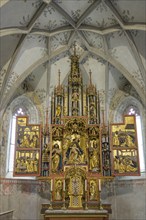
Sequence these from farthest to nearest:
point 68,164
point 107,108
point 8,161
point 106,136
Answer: point 107,108, point 8,161, point 106,136, point 68,164

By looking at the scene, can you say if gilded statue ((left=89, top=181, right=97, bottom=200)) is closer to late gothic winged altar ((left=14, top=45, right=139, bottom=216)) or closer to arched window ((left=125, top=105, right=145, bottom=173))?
late gothic winged altar ((left=14, top=45, right=139, bottom=216))

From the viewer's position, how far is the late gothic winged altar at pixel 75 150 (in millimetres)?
11289

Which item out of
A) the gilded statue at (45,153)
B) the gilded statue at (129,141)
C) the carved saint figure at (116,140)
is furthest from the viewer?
the carved saint figure at (116,140)

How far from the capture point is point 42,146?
1294 centimetres

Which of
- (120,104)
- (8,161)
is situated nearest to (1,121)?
(8,161)

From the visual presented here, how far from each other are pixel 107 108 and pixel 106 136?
2674 mm

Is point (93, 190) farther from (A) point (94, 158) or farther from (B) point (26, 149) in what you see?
(B) point (26, 149)

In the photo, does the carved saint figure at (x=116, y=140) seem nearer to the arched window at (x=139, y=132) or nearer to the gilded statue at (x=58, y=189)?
the arched window at (x=139, y=132)

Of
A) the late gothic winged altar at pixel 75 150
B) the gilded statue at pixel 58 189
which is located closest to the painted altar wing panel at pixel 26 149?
the late gothic winged altar at pixel 75 150

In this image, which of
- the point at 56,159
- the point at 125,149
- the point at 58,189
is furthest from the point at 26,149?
the point at 125,149

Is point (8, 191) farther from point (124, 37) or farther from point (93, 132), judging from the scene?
point (124, 37)

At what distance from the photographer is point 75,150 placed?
11844 millimetres

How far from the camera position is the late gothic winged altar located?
11.3m

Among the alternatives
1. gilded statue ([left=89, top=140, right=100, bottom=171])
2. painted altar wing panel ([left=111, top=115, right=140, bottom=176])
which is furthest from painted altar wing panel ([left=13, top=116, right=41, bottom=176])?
painted altar wing panel ([left=111, top=115, right=140, bottom=176])
